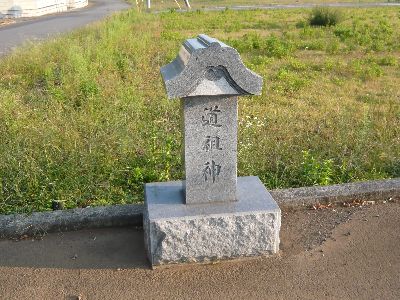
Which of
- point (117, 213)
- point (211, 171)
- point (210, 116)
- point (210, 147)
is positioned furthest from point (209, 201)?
point (117, 213)

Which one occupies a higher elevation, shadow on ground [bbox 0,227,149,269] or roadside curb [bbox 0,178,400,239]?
roadside curb [bbox 0,178,400,239]

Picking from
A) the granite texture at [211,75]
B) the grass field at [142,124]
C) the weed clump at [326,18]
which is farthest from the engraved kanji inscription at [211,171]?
the weed clump at [326,18]

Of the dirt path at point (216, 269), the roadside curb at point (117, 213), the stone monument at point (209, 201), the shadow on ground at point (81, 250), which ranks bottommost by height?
the dirt path at point (216, 269)

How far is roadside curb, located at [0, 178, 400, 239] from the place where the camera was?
377cm

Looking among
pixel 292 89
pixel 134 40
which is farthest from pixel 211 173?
pixel 134 40

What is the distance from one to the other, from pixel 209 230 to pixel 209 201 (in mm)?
239

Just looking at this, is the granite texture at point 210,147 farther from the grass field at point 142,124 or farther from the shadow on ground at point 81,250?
the grass field at point 142,124

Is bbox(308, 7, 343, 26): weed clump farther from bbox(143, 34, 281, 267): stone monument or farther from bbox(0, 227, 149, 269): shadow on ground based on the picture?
bbox(0, 227, 149, 269): shadow on ground

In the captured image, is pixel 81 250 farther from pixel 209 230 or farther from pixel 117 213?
pixel 209 230

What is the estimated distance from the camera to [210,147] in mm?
3383

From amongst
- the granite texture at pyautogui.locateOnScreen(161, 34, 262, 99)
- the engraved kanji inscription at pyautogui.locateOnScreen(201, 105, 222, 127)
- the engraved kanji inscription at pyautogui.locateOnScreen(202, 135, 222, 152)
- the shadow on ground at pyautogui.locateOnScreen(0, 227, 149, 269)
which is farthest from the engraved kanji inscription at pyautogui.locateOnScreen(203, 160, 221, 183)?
the shadow on ground at pyautogui.locateOnScreen(0, 227, 149, 269)

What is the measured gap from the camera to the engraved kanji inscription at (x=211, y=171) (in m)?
3.43

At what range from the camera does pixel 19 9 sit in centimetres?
2597

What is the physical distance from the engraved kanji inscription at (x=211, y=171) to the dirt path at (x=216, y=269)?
62 centimetres
